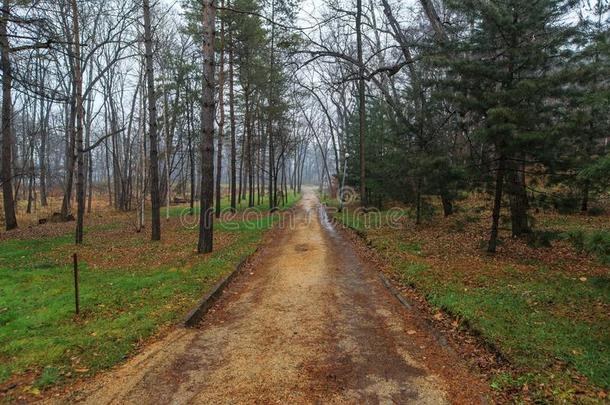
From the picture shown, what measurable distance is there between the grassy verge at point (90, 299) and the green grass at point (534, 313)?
4.22 m

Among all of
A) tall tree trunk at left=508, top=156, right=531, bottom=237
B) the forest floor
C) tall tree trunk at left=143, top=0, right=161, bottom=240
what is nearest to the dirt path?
the forest floor

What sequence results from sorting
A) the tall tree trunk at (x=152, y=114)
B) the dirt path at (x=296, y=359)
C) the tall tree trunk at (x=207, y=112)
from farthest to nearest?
the tall tree trunk at (x=152, y=114)
the tall tree trunk at (x=207, y=112)
the dirt path at (x=296, y=359)

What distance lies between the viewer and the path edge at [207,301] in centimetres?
566

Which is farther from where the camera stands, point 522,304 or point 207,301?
point 207,301

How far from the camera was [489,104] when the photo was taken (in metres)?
8.23

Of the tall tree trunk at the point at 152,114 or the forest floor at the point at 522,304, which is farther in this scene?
the tall tree trunk at the point at 152,114

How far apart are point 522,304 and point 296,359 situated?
3623mm

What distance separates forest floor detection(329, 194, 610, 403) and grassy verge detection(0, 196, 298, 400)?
4080 millimetres

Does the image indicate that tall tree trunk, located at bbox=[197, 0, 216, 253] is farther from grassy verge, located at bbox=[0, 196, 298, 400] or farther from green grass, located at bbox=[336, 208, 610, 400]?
green grass, located at bbox=[336, 208, 610, 400]

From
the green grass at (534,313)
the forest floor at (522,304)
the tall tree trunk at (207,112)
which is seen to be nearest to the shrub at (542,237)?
the forest floor at (522,304)

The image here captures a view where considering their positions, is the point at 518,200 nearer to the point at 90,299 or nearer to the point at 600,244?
the point at 600,244

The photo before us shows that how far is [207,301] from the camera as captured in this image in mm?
6453

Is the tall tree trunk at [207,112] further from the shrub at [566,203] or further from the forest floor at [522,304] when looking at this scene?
the shrub at [566,203]

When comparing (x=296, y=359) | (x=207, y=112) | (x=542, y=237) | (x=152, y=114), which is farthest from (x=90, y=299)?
(x=542, y=237)
